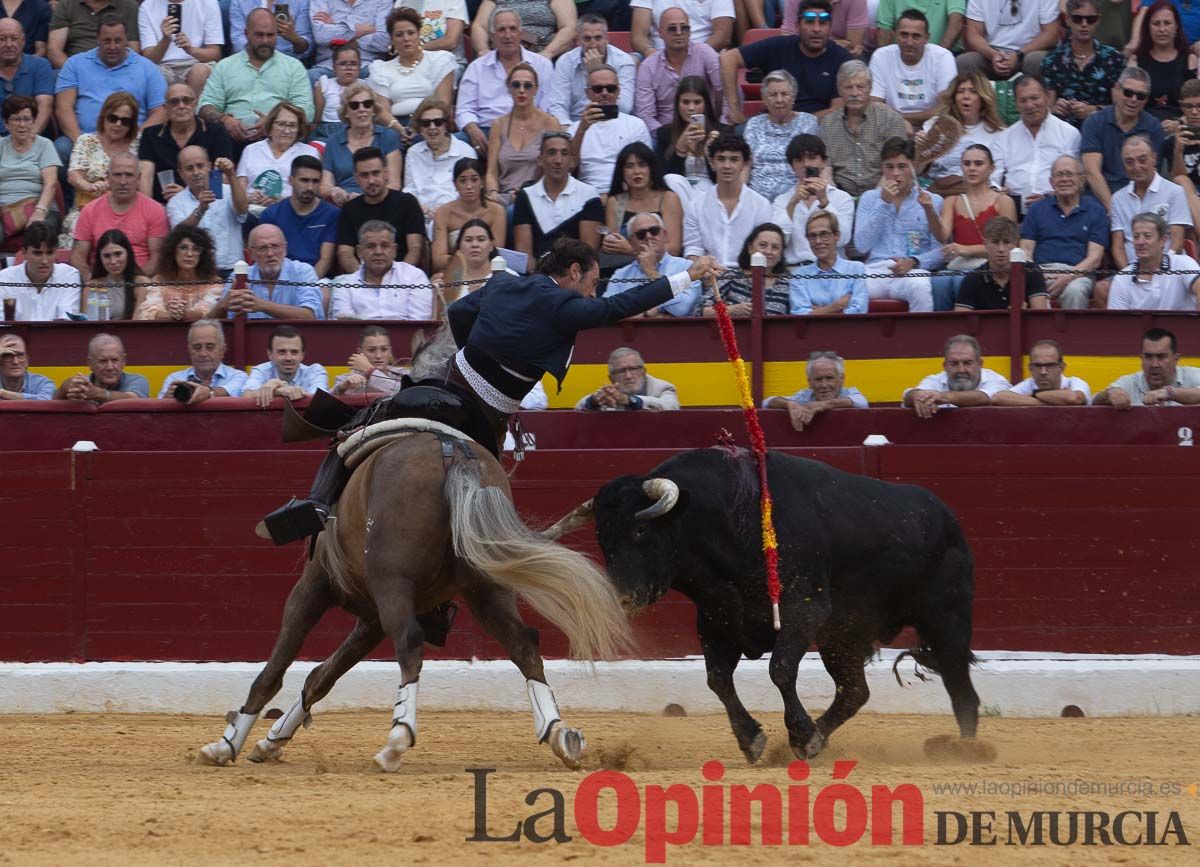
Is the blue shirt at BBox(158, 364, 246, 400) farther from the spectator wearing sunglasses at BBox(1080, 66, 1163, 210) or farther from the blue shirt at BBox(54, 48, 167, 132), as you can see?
the spectator wearing sunglasses at BBox(1080, 66, 1163, 210)

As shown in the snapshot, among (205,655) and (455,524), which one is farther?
(205,655)

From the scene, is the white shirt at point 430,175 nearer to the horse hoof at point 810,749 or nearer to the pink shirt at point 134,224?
the pink shirt at point 134,224

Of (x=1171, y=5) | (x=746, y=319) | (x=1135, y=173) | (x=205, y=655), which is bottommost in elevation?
(x=205, y=655)

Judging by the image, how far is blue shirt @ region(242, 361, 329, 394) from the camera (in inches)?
358

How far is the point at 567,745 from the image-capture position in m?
5.88

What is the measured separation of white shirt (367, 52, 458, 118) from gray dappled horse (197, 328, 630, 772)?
17.9 feet

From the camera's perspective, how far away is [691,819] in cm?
497

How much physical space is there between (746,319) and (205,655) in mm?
3131

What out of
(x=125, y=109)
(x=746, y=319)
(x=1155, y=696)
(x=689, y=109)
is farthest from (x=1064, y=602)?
(x=125, y=109)

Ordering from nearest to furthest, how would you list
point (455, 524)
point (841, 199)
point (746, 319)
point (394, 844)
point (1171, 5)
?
point (394, 844)
point (455, 524)
point (746, 319)
point (841, 199)
point (1171, 5)

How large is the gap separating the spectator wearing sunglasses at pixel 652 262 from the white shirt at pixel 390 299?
97cm

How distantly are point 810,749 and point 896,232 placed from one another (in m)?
4.11

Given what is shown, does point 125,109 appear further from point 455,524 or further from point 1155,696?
point 1155,696

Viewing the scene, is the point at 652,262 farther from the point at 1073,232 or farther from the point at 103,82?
the point at 103,82
